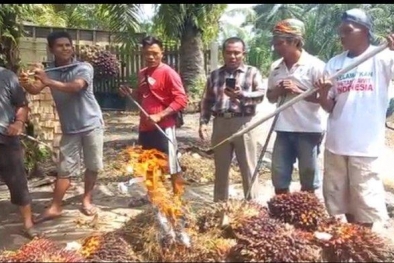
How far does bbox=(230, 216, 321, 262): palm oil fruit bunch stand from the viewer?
226 centimetres

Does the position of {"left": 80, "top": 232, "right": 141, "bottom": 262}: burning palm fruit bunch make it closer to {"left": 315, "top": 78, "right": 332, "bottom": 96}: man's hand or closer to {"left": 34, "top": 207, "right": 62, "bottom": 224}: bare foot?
{"left": 315, "top": 78, "right": 332, "bottom": 96}: man's hand

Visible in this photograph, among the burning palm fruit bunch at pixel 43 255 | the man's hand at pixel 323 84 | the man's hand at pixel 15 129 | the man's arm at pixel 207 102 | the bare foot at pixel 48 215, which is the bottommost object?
the bare foot at pixel 48 215

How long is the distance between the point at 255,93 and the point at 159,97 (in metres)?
0.92

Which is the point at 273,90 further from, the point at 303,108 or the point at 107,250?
the point at 107,250

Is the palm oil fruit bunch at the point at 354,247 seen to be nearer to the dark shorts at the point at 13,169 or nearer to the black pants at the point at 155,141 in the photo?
the black pants at the point at 155,141

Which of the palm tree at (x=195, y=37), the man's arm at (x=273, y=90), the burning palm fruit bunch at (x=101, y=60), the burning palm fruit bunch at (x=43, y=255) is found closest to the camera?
the burning palm fruit bunch at (x=43, y=255)

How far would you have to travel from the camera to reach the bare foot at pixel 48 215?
506 cm

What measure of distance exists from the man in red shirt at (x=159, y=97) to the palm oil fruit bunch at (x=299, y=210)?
2469 mm

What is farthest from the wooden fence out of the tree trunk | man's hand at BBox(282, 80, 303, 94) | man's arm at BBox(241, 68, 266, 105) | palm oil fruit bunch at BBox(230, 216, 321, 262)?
palm oil fruit bunch at BBox(230, 216, 321, 262)

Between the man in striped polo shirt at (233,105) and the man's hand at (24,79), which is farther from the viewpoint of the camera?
the man in striped polo shirt at (233,105)

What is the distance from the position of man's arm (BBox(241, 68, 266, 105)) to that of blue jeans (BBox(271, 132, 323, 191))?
0.64m

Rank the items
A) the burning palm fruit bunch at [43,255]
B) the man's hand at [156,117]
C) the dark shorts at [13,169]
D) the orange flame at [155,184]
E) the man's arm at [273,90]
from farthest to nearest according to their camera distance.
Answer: the man's hand at [156,117] < the dark shorts at [13,169] < the man's arm at [273,90] < the orange flame at [155,184] < the burning palm fruit bunch at [43,255]

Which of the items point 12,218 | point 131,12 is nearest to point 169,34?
point 131,12

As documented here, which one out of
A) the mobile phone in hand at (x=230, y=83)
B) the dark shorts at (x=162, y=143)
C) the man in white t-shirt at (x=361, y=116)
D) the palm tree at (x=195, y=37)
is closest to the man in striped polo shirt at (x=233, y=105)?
the mobile phone in hand at (x=230, y=83)
